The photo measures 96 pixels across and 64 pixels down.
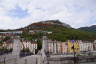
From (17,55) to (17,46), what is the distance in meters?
0.35

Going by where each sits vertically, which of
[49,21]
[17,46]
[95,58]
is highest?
[49,21]

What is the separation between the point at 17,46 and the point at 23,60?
1.94 ft

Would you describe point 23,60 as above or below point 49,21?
below

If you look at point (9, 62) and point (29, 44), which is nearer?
point (9, 62)

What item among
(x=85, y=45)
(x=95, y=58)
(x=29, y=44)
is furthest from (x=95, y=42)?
Answer: (x=95, y=58)

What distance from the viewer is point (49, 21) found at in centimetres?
9500

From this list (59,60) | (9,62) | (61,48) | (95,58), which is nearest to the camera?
(9,62)

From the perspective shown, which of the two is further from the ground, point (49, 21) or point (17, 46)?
point (49, 21)

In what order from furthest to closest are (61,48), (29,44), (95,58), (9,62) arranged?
(61,48), (29,44), (95,58), (9,62)

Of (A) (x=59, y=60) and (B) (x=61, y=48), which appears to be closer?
(A) (x=59, y=60)

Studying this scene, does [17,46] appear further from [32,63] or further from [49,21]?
[49,21]

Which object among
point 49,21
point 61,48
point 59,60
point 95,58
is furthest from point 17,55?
point 49,21

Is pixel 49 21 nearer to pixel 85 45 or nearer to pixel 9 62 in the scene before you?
pixel 85 45

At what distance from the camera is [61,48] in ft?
137
